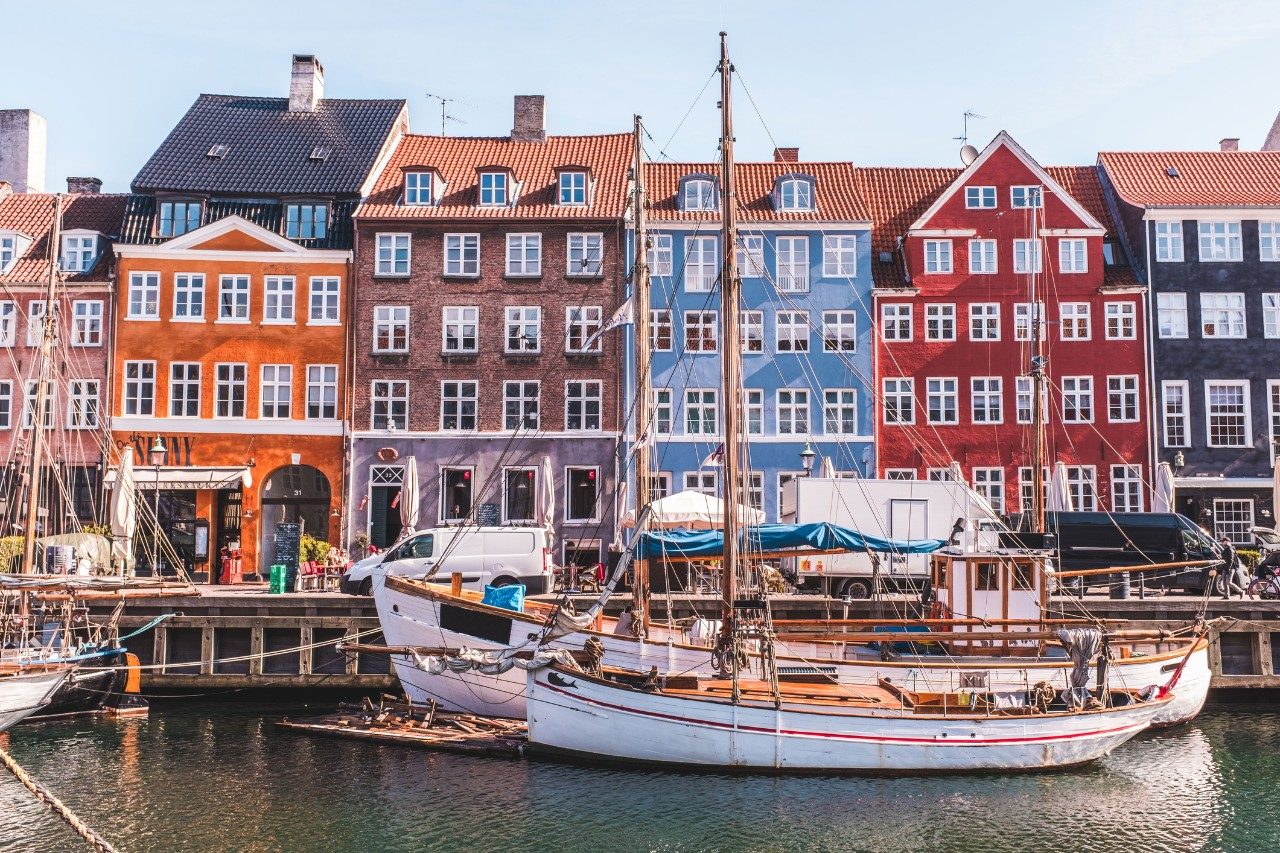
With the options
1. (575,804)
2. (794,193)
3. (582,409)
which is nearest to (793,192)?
(794,193)

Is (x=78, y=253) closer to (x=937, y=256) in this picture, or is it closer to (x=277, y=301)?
(x=277, y=301)

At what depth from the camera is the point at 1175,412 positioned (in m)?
40.6

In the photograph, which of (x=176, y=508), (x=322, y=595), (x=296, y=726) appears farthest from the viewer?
(x=176, y=508)

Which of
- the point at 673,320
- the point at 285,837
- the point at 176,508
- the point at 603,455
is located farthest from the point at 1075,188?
the point at 285,837

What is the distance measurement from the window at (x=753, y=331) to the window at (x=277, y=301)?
605 inches

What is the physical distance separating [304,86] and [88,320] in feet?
39.6

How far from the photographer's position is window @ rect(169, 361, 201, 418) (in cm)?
3991

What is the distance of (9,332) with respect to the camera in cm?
4028

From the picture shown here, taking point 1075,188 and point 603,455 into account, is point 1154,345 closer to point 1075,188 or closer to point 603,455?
point 1075,188

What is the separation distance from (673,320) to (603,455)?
5.29 metres

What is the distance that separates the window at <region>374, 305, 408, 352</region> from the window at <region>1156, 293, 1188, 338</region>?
2560cm

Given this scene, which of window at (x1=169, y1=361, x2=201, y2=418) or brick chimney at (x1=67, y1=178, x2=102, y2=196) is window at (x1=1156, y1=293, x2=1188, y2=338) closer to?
window at (x1=169, y1=361, x2=201, y2=418)

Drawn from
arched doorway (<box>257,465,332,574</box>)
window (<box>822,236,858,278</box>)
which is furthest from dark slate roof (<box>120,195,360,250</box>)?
window (<box>822,236,858,278</box>)

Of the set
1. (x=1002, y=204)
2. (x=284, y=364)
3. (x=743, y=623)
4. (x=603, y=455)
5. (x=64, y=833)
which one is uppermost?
(x=1002, y=204)
